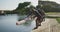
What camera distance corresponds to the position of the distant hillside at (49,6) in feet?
3.76

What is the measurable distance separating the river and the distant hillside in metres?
0.19

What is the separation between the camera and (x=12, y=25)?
1.16 metres

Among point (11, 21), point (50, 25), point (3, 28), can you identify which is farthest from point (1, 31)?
point (50, 25)

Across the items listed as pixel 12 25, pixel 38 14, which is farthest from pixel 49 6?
pixel 12 25

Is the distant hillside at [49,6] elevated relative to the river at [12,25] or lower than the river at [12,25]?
elevated

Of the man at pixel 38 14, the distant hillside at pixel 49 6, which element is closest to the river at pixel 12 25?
the man at pixel 38 14

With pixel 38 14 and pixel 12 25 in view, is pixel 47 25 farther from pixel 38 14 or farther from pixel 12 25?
pixel 12 25

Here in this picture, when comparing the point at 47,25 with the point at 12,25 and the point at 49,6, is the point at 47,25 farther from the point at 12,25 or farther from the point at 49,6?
the point at 12,25

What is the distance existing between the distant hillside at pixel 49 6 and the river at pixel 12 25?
187 mm

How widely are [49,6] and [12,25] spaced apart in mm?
419

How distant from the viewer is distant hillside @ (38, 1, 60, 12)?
115 cm

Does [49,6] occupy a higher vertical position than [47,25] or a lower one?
higher

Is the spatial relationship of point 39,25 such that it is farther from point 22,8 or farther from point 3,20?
point 3,20

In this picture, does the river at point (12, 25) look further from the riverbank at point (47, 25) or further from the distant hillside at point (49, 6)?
the distant hillside at point (49, 6)
